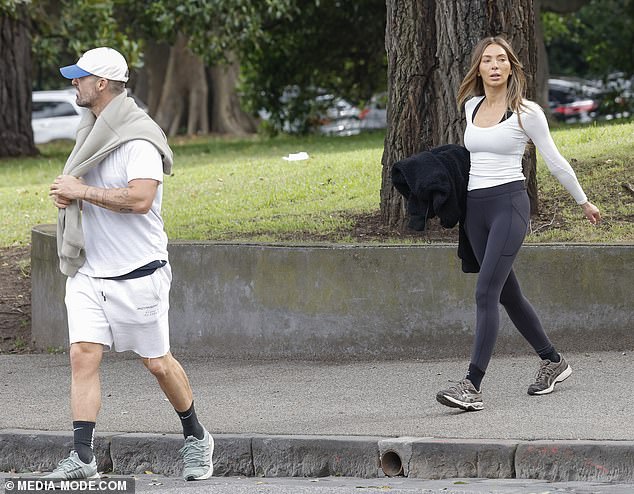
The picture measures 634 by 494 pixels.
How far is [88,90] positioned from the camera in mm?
6020

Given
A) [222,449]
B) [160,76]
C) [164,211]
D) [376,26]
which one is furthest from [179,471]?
[160,76]

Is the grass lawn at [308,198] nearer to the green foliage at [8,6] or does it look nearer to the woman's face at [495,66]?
the green foliage at [8,6]

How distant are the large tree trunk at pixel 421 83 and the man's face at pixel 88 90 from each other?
14.3ft

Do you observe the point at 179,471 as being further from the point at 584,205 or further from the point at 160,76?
the point at 160,76

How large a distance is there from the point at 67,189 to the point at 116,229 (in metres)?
0.30

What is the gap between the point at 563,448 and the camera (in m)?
6.05

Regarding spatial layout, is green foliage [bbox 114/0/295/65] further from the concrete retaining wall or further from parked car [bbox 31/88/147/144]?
the concrete retaining wall

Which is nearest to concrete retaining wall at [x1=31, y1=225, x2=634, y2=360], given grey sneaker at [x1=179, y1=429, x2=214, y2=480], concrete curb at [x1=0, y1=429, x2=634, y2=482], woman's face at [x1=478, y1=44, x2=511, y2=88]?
woman's face at [x1=478, y1=44, x2=511, y2=88]

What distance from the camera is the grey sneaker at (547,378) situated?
738cm

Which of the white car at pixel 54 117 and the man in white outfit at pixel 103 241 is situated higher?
the man in white outfit at pixel 103 241

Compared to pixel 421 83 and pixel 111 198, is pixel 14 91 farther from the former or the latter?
pixel 111 198

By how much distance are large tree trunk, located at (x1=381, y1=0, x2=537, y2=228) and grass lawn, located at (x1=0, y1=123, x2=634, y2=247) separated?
528 millimetres

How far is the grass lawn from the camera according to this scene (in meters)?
10.2

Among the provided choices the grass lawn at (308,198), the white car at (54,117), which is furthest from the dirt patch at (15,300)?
the white car at (54,117)
